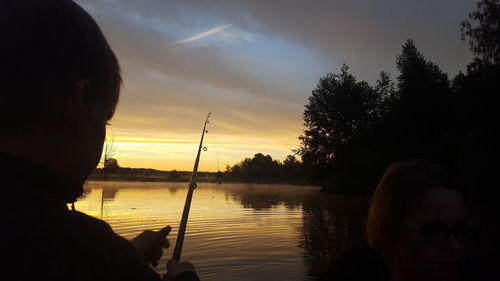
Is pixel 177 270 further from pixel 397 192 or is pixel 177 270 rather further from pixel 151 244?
pixel 397 192

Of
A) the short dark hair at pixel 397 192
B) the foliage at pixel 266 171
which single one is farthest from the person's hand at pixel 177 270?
the foliage at pixel 266 171

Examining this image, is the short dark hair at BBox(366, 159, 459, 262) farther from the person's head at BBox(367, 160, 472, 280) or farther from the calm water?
the calm water

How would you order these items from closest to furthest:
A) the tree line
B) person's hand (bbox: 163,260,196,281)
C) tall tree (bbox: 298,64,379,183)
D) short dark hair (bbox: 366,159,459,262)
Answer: person's hand (bbox: 163,260,196,281)
short dark hair (bbox: 366,159,459,262)
the tree line
tall tree (bbox: 298,64,379,183)

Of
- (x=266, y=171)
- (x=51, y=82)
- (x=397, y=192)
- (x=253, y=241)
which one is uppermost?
(x=266, y=171)

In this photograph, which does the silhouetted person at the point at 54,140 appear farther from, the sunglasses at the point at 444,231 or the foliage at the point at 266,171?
the foliage at the point at 266,171

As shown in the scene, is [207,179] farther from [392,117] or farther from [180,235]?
[180,235]

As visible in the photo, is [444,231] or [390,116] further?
[390,116]

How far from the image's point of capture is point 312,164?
53.6 m

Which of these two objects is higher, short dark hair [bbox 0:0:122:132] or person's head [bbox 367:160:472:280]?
short dark hair [bbox 0:0:122:132]

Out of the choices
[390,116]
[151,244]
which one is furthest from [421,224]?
[390,116]

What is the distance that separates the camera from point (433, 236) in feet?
6.98

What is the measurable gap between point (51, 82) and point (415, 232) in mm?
1891

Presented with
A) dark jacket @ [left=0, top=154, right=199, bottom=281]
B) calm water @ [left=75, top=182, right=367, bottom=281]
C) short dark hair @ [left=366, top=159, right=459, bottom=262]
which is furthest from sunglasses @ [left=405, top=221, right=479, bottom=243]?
calm water @ [left=75, top=182, right=367, bottom=281]

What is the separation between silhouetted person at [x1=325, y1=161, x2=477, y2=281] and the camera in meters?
2.11
